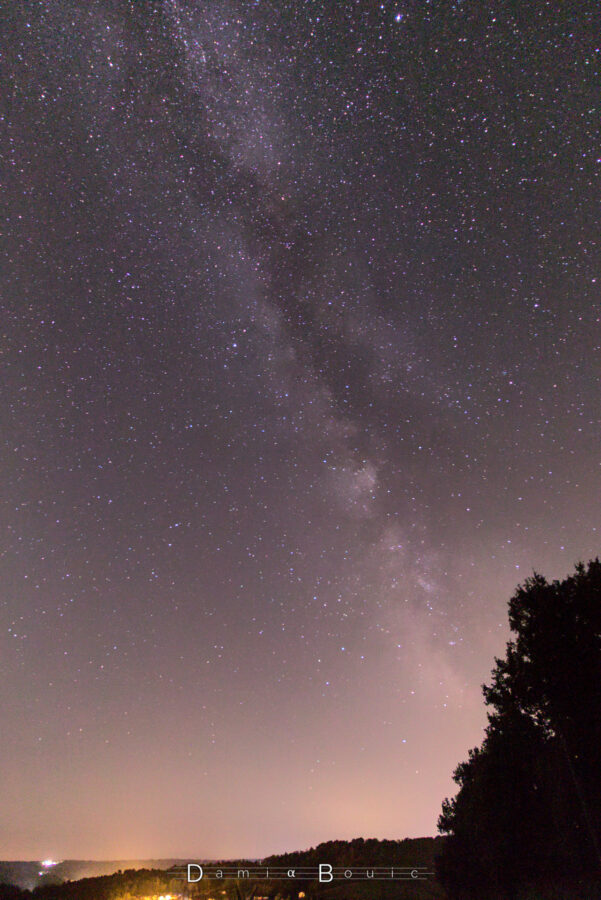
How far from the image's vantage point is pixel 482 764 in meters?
16.6

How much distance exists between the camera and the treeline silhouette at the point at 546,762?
13.7 m

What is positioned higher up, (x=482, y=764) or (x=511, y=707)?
(x=511, y=707)

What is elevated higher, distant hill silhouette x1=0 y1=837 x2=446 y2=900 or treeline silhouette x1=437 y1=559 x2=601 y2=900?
treeline silhouette x1=437 y1=559 x2=601 y2=900

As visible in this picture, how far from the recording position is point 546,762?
15.4m

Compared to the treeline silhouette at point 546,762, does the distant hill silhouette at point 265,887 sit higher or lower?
lower

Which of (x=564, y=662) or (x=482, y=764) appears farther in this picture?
(x=482, y=764)

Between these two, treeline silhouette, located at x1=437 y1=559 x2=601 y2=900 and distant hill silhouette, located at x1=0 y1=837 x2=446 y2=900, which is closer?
treeline silhouette, located at x1=437 y1=559 x2=601 y2=900

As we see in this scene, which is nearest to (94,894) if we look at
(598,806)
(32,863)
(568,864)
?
(568,864)

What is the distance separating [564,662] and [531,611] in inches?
70.8

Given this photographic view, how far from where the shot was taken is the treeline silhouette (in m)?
13.7

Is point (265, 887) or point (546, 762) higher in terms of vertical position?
point (546, 762)

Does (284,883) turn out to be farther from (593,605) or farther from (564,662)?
(593,605)

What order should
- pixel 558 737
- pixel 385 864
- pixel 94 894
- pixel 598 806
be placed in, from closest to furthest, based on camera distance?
pixel 598 806 < pixel 558 737 < pixel 94 894 < pixel 385 864

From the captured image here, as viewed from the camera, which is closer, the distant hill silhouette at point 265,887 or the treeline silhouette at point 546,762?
the treeline silhouette at point 546,762
